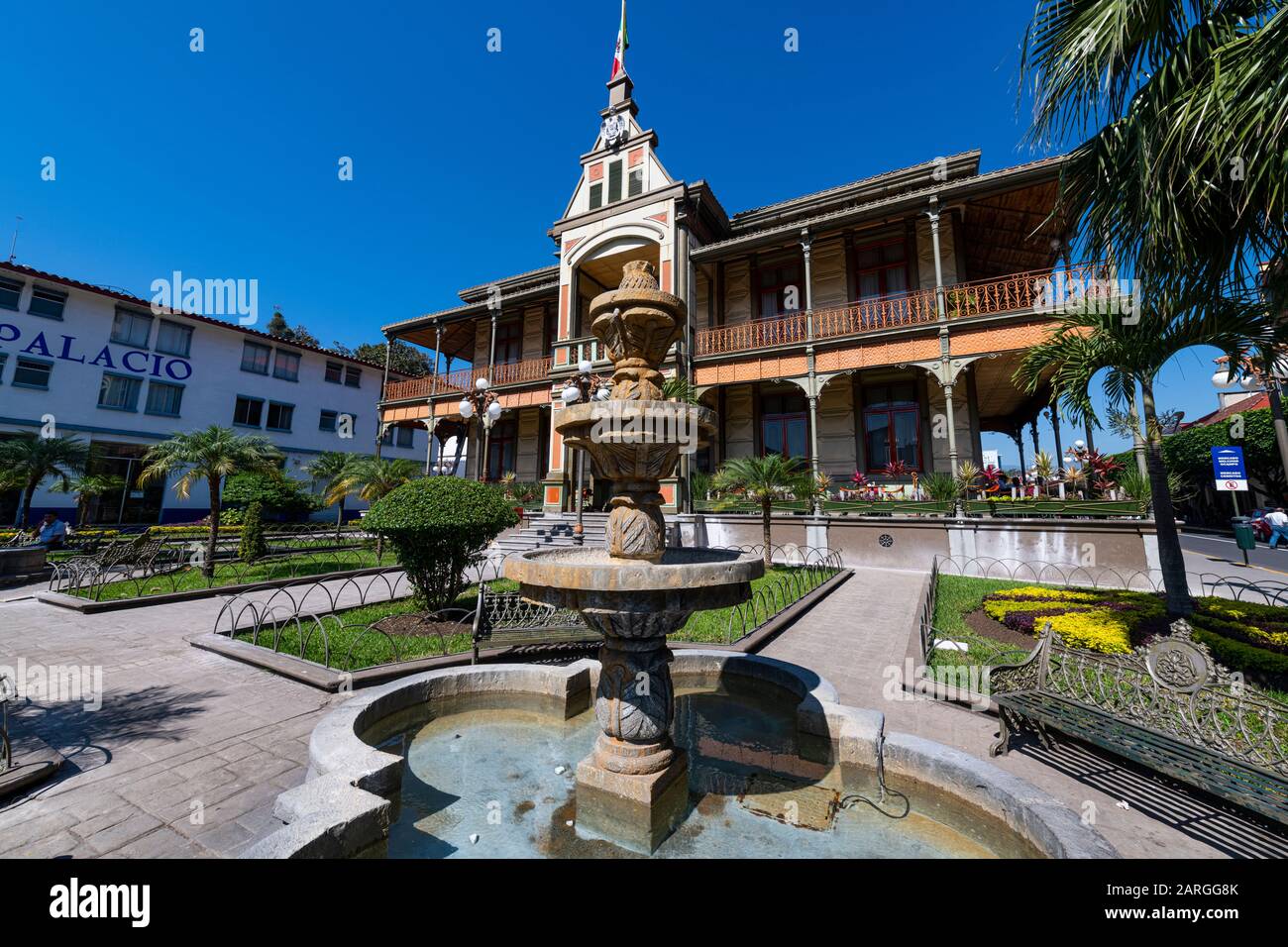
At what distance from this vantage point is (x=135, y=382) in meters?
23.1

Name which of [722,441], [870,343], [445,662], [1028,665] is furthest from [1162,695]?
[722,441]

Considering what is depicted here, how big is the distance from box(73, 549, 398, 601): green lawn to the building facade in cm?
541

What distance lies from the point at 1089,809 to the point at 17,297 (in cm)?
3473

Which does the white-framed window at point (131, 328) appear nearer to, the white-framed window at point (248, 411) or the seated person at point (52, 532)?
the white-framed window at point (248, 411)

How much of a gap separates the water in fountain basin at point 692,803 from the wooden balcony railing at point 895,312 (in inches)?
538

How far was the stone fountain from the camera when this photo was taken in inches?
114

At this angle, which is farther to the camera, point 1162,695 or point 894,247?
point 894,247

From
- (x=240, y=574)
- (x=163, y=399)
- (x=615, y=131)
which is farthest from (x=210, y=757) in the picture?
(x=163, y=399)

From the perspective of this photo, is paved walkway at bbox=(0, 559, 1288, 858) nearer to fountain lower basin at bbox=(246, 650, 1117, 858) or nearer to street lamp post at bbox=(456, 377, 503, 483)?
fountain lower basin at bbox=(246, 650, 1117, 858)

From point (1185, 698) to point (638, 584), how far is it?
13.4 ft

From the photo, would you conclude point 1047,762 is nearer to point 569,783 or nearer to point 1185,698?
point 1185,698
